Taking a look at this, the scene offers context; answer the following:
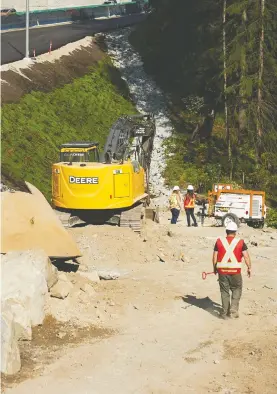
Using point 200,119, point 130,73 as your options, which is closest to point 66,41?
point 130,73

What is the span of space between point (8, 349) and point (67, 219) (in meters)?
12.1

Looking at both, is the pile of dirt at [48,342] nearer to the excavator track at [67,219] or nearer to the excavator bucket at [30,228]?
the excavator bucket at [30,228]

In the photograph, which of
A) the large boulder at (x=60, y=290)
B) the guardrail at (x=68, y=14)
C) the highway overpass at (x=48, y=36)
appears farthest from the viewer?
the guardrail at (x=68, y=14)

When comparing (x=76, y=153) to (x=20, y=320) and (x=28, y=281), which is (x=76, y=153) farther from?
(x=20, y=320)

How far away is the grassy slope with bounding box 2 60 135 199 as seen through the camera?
3053 cm

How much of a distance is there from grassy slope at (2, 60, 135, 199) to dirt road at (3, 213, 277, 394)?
30.0 feet

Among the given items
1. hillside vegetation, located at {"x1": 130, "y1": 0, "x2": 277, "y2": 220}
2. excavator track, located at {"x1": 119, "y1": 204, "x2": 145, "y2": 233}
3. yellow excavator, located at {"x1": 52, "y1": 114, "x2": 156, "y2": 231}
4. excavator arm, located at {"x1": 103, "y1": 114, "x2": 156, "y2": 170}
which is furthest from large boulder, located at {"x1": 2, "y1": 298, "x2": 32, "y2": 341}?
hillside vegetation, located at {"x1": 130, "y1": 0, "x2": 277, "y2": 220}

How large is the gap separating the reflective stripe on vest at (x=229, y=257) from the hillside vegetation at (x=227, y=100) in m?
21.4

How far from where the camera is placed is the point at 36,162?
103 ft

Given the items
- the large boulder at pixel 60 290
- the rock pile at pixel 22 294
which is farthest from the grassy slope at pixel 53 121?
the rock pile at pixel 22 294

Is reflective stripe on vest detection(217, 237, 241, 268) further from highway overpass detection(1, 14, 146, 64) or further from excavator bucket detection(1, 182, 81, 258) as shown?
highway overpass detection(1, 14, 146, 64)

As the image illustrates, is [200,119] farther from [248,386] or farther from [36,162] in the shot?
[248,386]

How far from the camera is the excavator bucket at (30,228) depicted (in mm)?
15445

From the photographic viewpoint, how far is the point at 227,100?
40.8 meters
